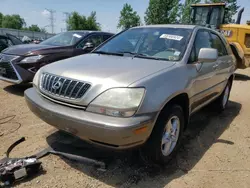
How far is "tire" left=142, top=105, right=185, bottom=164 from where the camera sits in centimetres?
272

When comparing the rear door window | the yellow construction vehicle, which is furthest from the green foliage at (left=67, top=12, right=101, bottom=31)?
the rear door window

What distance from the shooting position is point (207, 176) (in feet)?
9.66

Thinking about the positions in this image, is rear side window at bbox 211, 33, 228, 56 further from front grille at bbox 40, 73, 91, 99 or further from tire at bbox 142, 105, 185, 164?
front grille at bbox 40, 73, 91, 99

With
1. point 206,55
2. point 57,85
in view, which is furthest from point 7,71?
point 206,55

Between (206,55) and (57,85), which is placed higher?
(206,55)

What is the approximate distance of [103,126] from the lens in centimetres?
235

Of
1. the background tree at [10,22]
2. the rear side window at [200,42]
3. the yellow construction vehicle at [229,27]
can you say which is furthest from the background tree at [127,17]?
the background tree at [10,22]

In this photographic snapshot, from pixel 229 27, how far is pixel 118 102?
856 centimetres

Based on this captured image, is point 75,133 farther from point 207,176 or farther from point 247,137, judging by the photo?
point 247,137

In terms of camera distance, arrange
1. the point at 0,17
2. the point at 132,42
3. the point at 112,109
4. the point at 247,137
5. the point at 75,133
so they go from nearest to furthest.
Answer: the point at 112,109
the point at 75,133
the point at 132,42
the point at 247,137
the point at 0,17

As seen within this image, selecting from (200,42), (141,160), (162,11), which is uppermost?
(162,11)

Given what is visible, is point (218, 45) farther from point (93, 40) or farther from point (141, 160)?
point (93, 40)

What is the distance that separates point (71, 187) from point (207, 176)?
1562 millimetres

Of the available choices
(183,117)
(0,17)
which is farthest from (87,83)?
(0,17)
